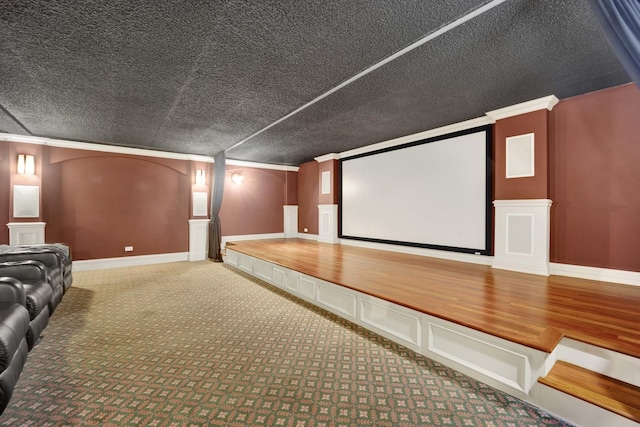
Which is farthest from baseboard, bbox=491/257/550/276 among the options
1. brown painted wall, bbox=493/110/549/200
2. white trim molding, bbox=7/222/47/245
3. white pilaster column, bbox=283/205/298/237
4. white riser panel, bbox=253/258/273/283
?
white trim molding, bbox=7/222/47/245

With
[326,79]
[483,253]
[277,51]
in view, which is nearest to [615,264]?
[483,253]

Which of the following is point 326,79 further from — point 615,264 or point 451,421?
point 615,264

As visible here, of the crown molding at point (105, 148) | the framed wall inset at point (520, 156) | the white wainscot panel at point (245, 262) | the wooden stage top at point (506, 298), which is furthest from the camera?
the white wainscot panel at point (245, 262)

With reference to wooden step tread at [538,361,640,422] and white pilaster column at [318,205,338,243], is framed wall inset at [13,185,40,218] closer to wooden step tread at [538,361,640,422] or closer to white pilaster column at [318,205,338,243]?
white pilaster column at [318,205,338,243]

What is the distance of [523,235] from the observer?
12.2 feet

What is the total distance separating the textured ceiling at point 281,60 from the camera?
6.54 ft

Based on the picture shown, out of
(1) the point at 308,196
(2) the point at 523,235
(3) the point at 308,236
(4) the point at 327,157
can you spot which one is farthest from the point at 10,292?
(1) the point at 308,196

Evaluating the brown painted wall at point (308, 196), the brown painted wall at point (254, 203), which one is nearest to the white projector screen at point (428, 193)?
the brown painted wall at point (308, 196)

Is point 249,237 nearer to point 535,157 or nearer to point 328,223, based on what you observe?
point 328,223

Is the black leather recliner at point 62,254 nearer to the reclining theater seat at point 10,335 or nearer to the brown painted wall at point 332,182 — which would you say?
the reclining theater seat at point 10,335

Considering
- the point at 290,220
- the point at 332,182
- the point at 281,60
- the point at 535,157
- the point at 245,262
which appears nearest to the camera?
the point at 281,60

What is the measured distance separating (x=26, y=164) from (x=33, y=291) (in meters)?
4.24

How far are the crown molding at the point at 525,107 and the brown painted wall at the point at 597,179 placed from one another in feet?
0.67

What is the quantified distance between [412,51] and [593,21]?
133 cm
